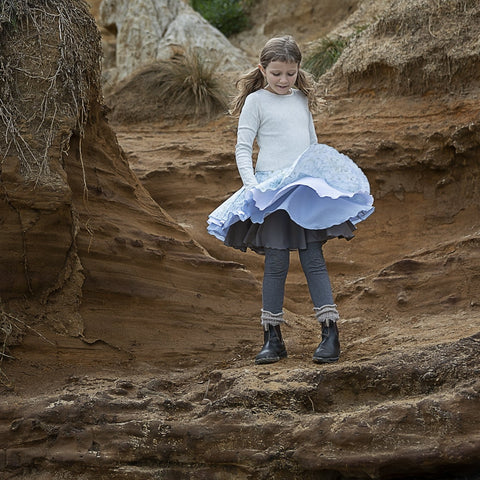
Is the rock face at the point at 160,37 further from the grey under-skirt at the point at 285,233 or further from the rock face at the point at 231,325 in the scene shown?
the grey under-skirt at the point at 285,233

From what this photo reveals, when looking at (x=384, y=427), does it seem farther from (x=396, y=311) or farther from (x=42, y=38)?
(x=42, y=38)

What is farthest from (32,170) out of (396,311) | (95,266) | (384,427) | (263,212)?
(396,311)

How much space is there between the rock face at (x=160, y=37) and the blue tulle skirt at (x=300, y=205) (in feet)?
23.6

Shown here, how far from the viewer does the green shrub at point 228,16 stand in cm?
1362

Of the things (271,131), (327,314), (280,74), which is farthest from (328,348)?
(280,74)

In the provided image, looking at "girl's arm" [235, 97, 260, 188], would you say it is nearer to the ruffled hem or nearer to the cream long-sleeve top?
the cream long-sleeve top

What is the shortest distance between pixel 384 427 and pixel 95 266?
6.55 ft

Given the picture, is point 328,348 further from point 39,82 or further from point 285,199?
point 39,82

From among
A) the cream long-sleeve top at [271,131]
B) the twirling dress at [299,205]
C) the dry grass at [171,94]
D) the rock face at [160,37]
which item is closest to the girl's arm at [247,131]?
the cream long-sleeve top at [271,131]

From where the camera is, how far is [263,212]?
397 centimetres

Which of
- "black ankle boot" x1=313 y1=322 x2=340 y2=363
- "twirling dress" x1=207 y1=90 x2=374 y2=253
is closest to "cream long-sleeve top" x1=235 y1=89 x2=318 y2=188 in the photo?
"twirling dress" x1=207 y1=90 x2=374 y2=253

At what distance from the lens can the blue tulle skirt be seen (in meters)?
3.93

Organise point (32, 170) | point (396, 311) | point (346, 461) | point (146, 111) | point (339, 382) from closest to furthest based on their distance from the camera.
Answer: point (346, 461) < point (339, 382) < point (32, 170) < point (396, 311) < point (146, 111)

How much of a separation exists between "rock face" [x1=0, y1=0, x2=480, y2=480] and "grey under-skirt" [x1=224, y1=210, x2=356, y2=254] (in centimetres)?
62
